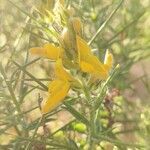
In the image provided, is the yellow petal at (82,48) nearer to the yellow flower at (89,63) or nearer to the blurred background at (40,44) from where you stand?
the yellow flower at (89,63)

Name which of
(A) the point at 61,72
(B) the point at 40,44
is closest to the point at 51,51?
(A) the point at 61,72

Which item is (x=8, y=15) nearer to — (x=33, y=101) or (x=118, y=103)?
(x=33, y=101)

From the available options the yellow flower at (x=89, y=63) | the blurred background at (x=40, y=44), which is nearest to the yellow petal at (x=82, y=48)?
the yellow flower at (x=89, y=63)

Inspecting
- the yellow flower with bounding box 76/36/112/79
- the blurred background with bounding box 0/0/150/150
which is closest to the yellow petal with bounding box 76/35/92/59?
the yellow flower with bounding box 76/36/112/79

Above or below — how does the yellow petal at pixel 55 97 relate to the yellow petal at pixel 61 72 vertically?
below

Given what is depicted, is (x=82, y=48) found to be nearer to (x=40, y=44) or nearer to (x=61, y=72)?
(x=61, y=72)

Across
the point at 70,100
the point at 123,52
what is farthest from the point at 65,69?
the point at 123,52

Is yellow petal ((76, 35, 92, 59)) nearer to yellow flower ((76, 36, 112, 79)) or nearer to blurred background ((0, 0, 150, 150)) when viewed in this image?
yellow flower ((76, 36, 112, 79))
